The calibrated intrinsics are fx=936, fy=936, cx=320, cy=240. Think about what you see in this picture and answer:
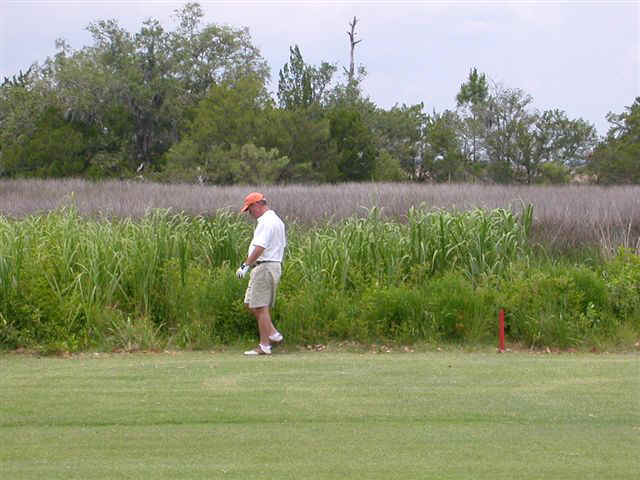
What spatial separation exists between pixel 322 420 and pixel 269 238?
13.2 feet

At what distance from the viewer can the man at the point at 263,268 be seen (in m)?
10.8

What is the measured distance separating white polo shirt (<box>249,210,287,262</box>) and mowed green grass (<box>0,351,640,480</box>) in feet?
4.80

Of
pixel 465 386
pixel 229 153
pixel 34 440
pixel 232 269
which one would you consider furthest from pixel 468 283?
pixel 229 153

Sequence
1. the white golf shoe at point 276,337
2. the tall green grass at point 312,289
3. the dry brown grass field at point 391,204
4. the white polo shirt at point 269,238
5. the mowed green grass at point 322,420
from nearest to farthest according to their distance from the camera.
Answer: the mowed green grass at point 322,420 → the white polo shirt at point 269,238 → the white golf shoe at point 276,337 → the tall green grass at point 312,289 → the dry brown grass field at point 391,204

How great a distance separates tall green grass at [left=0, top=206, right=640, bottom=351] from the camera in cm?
1168

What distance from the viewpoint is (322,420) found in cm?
704

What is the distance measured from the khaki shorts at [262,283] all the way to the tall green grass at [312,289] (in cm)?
76

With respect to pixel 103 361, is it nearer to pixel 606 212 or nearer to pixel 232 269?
pixel 232 269

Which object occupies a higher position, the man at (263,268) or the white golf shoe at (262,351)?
the man at (263,268)

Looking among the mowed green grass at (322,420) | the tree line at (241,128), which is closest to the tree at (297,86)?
the tree line at (241,128)

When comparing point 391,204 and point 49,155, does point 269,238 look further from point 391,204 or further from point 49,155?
point 49,155

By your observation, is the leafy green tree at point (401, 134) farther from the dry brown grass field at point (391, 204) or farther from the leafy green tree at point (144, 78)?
the dry brown grass field at point (391, 204)

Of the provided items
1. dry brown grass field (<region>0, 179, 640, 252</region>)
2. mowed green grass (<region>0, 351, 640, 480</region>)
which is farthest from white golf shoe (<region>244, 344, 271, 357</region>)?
dry brown grass field (<region>0, 179, 640, 252</region>)

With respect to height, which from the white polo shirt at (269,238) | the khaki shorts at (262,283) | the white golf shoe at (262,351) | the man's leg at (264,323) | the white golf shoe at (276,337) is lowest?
the white golf shoe at (262,351)
